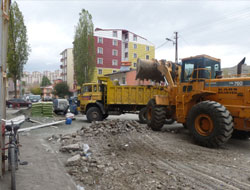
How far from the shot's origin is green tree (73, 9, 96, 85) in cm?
3484

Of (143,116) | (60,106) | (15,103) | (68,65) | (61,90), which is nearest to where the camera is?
(143,116)

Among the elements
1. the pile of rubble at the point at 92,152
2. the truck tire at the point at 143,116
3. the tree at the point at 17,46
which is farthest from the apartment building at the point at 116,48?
the pile of rubble at the point at 92,152

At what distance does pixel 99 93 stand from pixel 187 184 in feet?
31.7

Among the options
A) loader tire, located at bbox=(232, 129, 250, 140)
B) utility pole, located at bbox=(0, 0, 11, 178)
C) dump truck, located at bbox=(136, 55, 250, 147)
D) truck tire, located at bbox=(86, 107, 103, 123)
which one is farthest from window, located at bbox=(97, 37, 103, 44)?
utility pole, located at bbox=(0, 0, 11, 178)

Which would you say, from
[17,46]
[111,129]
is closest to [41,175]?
[111,129]

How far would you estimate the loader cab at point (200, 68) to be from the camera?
7242 mm

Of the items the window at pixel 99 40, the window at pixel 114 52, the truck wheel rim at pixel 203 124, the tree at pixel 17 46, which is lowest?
the truck wheel rim at pixel 203 124

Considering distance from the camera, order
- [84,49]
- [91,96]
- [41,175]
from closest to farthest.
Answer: [41,175], [91,96], [84,49]

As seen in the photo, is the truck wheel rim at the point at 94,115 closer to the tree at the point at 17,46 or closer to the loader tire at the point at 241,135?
the loader tire at the point at 241,135

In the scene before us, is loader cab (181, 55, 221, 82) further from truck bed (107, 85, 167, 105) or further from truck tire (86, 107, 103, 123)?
truck tire (86, 107, 103, 123)

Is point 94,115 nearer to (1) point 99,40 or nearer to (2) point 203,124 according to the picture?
(2) point 203,124

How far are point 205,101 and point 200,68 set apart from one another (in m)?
1.38

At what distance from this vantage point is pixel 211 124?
19.9 feet

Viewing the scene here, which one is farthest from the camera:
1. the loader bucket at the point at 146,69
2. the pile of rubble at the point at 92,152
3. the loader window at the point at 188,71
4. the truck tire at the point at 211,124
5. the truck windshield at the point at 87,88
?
the truck windshield at the point at 87,88
